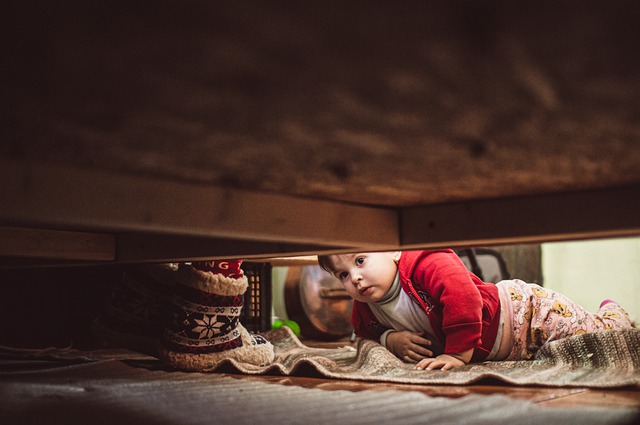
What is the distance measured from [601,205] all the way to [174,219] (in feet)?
1.67

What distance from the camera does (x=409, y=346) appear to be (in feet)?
4.86

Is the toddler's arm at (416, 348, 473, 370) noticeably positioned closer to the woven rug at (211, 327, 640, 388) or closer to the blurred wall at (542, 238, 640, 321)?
the woven rug at (211, 327, 640, 388)

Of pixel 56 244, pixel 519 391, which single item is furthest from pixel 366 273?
pixel 56 244

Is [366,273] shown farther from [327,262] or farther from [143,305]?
[143,305]

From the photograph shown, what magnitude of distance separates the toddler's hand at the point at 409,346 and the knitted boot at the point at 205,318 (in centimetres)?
32

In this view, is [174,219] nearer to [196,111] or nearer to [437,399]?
[196,111]

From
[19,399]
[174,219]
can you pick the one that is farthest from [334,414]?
[19,399]

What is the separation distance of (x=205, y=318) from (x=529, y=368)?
667 mm

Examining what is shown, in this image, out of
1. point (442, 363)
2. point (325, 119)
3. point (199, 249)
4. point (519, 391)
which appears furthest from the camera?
point (442, 363)

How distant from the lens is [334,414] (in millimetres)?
874

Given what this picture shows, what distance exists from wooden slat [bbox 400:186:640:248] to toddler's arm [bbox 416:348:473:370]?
42 cm

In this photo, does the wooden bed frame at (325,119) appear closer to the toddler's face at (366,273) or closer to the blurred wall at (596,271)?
the toddler's face at (366,273)

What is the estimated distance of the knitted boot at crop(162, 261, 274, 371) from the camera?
1415 mm

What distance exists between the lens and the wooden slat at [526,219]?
79cm
